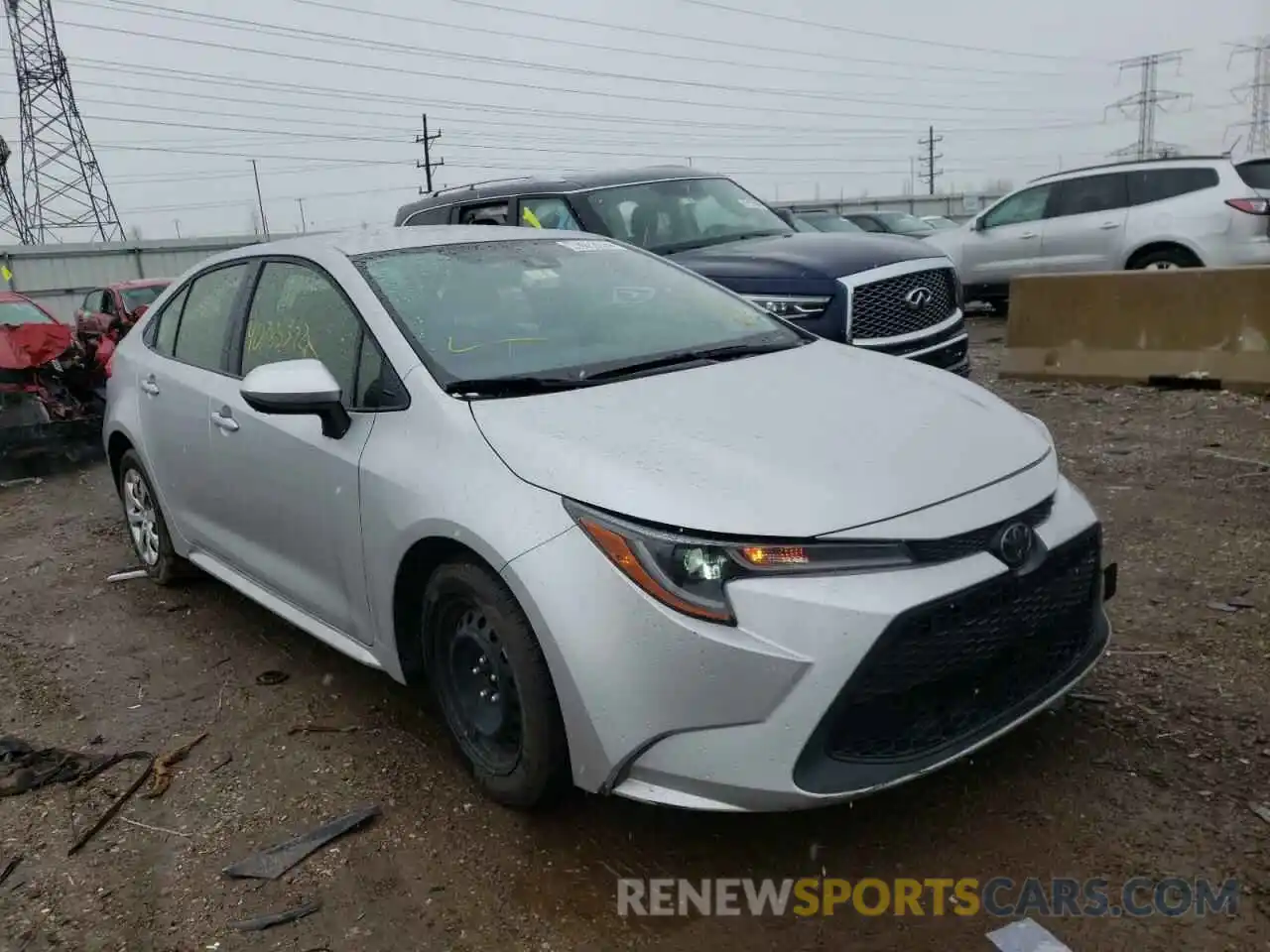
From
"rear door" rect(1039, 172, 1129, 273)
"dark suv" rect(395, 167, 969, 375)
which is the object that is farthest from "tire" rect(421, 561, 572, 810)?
"rear door" rect(1039, 172, 1129, 273)

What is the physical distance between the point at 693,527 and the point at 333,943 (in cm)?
134

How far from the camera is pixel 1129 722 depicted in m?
3.20

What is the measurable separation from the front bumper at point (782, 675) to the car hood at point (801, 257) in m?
3.81

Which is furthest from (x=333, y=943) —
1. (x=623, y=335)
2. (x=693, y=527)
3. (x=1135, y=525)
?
(x=1135, y=525)

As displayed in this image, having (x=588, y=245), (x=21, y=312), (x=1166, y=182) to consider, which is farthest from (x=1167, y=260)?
(x=21, y=312)

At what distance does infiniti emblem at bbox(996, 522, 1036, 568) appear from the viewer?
99.3 inches

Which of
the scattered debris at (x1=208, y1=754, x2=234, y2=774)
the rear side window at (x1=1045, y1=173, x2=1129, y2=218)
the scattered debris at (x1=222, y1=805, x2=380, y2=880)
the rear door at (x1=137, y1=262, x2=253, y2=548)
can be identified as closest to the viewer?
the scattered debris at (x1=222, y1=805, x2=380, y2=880)

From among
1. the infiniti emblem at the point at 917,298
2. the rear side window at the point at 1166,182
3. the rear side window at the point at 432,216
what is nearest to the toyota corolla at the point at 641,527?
the infiniti emblem at the point at 917,298

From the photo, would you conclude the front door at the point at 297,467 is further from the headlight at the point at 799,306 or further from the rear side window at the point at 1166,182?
the rear side window at the point at 1166,182

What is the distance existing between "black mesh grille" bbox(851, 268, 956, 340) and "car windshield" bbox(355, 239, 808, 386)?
86.3 inches

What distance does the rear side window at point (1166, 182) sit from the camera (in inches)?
403

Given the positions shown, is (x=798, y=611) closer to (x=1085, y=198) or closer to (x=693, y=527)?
(x=693, y=527)

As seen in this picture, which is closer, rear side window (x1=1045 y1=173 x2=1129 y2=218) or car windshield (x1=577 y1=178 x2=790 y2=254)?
car windshield (x1=577 y1=178 x2=790 y2=254)

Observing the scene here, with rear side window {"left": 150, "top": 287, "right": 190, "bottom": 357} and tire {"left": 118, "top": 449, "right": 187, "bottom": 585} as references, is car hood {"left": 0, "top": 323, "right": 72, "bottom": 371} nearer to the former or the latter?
tire {"left": 118, "top": 449, "right": 187, "bottom": 585}
